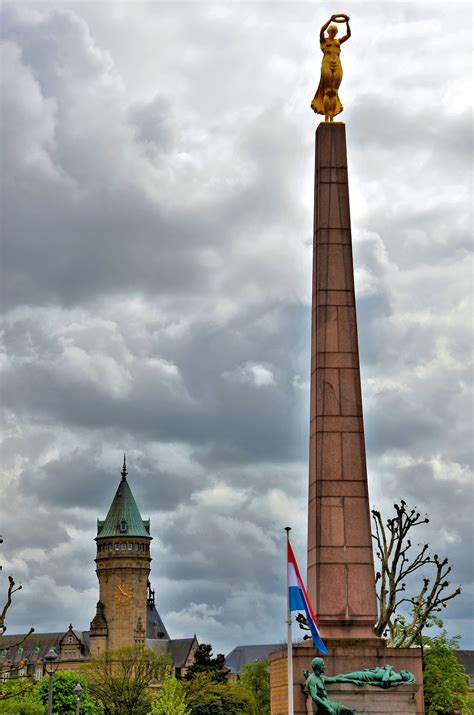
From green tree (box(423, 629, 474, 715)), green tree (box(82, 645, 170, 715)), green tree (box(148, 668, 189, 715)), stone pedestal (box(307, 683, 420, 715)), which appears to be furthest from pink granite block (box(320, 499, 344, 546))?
green tree (box(82, 645, 170, 715))

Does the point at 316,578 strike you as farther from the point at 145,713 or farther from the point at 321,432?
the point at 145,713

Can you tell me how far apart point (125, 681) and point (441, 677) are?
2179 inches

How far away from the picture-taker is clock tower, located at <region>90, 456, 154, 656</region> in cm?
17538

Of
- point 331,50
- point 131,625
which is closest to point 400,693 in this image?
point 331,50

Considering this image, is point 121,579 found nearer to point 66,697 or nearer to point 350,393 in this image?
point 66,697

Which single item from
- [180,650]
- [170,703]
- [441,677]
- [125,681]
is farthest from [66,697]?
[180,650]

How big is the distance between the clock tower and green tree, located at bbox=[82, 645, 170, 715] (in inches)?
1688

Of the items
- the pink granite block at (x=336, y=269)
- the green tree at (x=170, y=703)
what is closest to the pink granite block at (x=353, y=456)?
the pink granite block at (x=336, y=269)

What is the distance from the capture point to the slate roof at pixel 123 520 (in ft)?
589

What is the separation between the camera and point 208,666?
135500 mm

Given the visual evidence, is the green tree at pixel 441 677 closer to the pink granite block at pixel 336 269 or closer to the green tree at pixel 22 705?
the green tree at pixel 22 705

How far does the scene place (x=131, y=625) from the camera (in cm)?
17538

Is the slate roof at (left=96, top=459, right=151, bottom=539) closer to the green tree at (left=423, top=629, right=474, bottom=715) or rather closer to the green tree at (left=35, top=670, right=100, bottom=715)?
the green tree at (left=35, top=670, right=100, bottom=715)

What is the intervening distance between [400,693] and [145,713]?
321 feet
